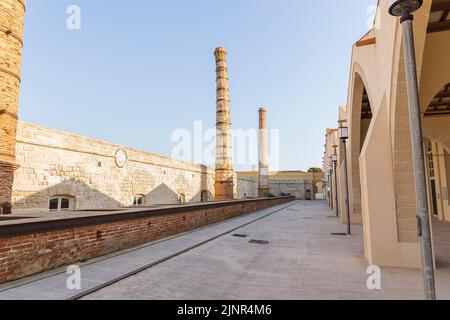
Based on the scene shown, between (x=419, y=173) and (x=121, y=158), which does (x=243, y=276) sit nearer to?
(x=419, y=173)

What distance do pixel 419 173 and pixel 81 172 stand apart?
1432 cm

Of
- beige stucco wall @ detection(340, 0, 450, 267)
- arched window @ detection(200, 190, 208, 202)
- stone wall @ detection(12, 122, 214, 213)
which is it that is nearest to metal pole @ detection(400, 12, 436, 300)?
beige stucco wall @ detection(340, 0, 450, 267)

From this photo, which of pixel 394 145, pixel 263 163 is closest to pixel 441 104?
pixel 394 145

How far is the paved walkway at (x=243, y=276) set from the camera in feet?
14.4

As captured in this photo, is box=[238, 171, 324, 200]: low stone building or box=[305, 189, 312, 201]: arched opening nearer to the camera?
box=[238, 171, 324, 200]: low stone building

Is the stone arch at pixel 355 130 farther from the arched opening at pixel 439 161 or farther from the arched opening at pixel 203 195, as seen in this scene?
the arched opening at pixel 203 195

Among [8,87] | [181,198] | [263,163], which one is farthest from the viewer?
[263,163]

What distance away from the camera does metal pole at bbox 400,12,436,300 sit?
9.70 feet

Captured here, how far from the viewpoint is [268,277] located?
209 inches

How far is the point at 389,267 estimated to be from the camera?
240 inches

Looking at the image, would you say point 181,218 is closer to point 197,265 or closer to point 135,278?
point 197,265

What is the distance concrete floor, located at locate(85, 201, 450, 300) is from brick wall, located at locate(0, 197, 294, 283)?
1726mm

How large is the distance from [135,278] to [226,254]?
2.75 m

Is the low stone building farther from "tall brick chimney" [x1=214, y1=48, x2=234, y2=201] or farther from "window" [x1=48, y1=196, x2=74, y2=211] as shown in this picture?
"window" [x1=48, y1=196, x2=74, y2=211]
